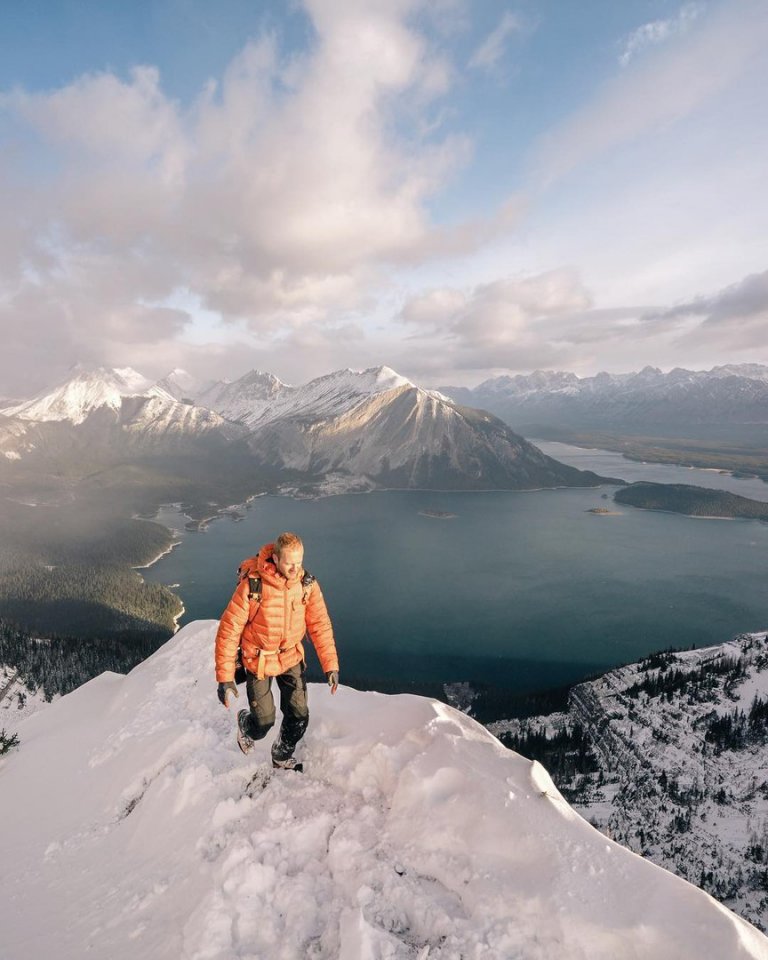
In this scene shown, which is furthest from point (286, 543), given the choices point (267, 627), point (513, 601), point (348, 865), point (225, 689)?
Answer: point (513, 601)

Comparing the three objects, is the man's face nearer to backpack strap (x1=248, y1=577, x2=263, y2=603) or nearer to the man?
the man

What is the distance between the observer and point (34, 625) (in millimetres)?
128250

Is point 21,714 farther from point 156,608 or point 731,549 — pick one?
point 731,549

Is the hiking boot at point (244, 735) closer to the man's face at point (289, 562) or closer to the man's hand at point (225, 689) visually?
the man's hand at point (225, 689)

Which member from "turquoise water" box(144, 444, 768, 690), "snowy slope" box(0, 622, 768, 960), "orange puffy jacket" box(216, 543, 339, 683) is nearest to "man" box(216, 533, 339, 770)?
"orange puffy jacket" box(216, 543, 339, 683)

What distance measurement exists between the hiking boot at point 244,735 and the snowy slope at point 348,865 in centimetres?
38

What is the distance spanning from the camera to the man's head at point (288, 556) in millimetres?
7762

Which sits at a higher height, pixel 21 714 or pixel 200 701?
pixel 200 701

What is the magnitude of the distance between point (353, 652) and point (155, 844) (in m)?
108

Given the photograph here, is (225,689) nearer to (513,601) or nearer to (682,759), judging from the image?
(682,759)

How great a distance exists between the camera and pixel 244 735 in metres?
8.90

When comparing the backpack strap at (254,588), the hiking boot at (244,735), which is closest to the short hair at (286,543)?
the backpack strap at (254,588)

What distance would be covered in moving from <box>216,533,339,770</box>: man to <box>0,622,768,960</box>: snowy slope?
0.73m

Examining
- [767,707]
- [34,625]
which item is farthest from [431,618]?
[34,625]
